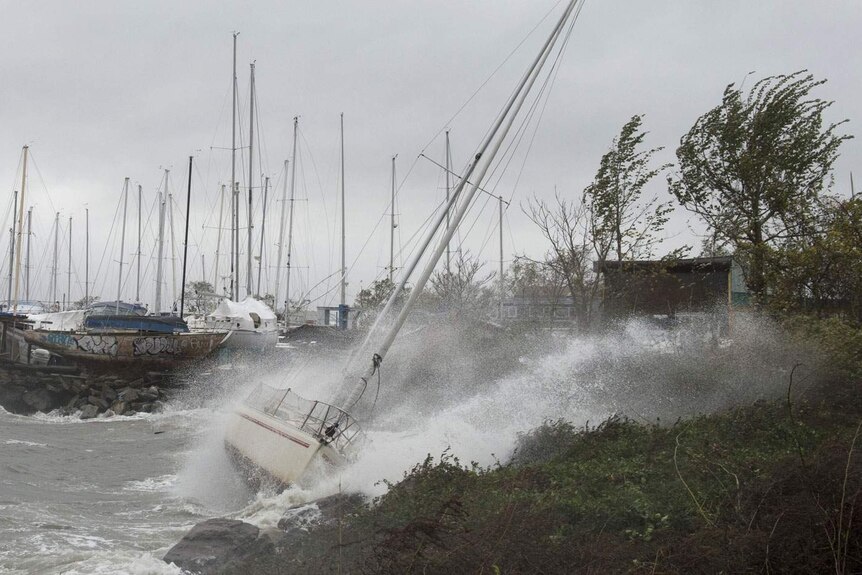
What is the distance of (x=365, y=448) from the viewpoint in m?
13.0

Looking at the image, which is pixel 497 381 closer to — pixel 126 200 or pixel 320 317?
pixel 126 200

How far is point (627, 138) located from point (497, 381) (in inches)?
310

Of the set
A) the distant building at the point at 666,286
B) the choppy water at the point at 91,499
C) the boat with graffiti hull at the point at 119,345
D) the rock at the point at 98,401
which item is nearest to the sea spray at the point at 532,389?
the distant building at the point at 666,286

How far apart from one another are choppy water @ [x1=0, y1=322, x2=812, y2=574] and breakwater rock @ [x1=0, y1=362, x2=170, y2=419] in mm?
7977

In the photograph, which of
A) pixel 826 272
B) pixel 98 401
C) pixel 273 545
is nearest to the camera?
pixel 273 545

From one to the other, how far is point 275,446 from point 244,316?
1115 inches

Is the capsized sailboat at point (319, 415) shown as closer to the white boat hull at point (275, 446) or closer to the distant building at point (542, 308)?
the white boat hull at point (275, 446)

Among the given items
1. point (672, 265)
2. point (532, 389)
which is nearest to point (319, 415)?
point (532, 389)

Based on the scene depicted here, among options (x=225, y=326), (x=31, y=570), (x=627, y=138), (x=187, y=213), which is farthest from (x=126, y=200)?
(x=31, y=570)

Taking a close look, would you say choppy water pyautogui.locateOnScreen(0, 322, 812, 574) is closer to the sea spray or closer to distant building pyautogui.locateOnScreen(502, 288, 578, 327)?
the sea spray

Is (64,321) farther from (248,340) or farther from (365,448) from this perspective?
(365,448)

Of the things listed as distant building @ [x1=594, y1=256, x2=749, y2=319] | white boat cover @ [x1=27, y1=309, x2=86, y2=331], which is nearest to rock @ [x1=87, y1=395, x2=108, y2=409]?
white boat cover @ [x1=27, y1=309, x2=86, y2=331]

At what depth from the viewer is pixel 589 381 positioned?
17.7 m

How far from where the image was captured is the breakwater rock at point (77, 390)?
31688 millimetres
